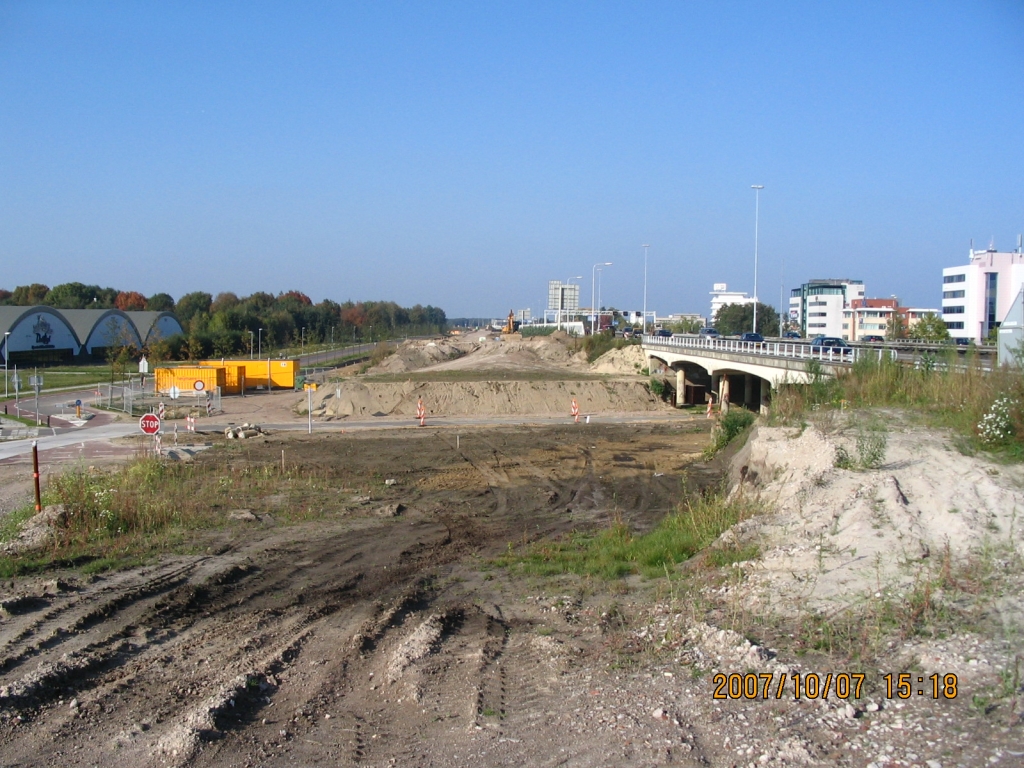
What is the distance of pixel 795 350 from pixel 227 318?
86052 mm

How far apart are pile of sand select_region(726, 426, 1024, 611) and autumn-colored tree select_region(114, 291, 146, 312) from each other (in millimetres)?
155796

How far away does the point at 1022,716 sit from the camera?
609cm

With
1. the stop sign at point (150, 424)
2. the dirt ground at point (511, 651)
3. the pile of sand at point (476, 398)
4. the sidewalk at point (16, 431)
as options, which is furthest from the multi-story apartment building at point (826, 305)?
the dirt ground at point (511, 651)

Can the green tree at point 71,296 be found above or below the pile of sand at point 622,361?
above

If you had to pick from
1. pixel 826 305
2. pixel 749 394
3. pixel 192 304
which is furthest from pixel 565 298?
pixel 749 394

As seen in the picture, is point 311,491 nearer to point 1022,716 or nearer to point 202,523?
point 202,523

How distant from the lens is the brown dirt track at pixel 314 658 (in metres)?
6.55

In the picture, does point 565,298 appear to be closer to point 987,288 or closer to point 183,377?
point 987,288

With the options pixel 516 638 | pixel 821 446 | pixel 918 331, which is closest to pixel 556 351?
pixel 918 331

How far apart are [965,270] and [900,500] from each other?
97239mm

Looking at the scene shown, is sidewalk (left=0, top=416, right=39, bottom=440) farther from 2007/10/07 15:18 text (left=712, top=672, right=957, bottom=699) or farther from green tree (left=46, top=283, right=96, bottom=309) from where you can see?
green tree (left=46, top=283, right=96, bottom=309)

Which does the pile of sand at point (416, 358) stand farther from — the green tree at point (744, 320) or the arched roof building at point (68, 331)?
the green tree at point (744, 320)

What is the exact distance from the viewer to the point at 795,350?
124ft

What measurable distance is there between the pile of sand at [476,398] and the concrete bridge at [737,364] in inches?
156
